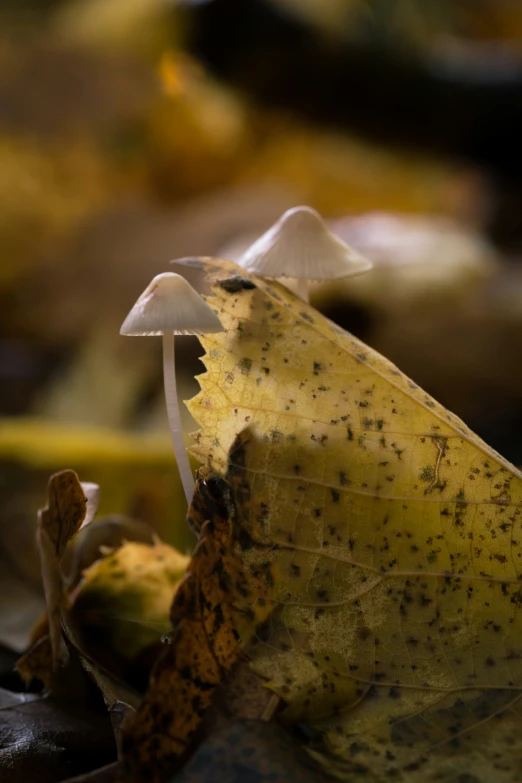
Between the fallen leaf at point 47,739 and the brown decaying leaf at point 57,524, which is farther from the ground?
the brown decaying leaf at point 57,524

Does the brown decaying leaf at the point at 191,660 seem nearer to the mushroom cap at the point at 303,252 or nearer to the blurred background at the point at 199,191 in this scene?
the mushroom cap at the point at 303,252

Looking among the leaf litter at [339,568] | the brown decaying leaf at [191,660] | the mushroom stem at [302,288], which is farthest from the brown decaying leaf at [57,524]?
the mushroom stem at [302,288]

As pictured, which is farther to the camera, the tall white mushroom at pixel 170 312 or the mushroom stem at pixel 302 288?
the mushroom stem at pixel 302 288

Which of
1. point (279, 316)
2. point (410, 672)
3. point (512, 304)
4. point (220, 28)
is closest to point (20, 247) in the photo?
point (220, 28)

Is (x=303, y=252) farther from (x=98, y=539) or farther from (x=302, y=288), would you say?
(x=98, y=539)

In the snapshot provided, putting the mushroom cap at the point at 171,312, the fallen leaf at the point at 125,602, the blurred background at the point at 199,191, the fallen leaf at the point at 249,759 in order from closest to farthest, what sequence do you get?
the fallen leaf at the point at 249,759 < the mushroom cap at the point at 171,312 < the fallen leaf at the point at 125,602 < the blurred background at the point at 199,191

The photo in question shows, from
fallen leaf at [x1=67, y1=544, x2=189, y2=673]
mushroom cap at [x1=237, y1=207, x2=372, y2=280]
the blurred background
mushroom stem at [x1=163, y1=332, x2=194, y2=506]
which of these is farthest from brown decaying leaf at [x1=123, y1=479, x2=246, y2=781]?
the blurred background

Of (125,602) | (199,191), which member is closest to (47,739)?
(125,602)

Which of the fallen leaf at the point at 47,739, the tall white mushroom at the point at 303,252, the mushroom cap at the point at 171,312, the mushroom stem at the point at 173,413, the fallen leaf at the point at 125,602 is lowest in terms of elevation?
the fallen leaf at the point at 47,739
